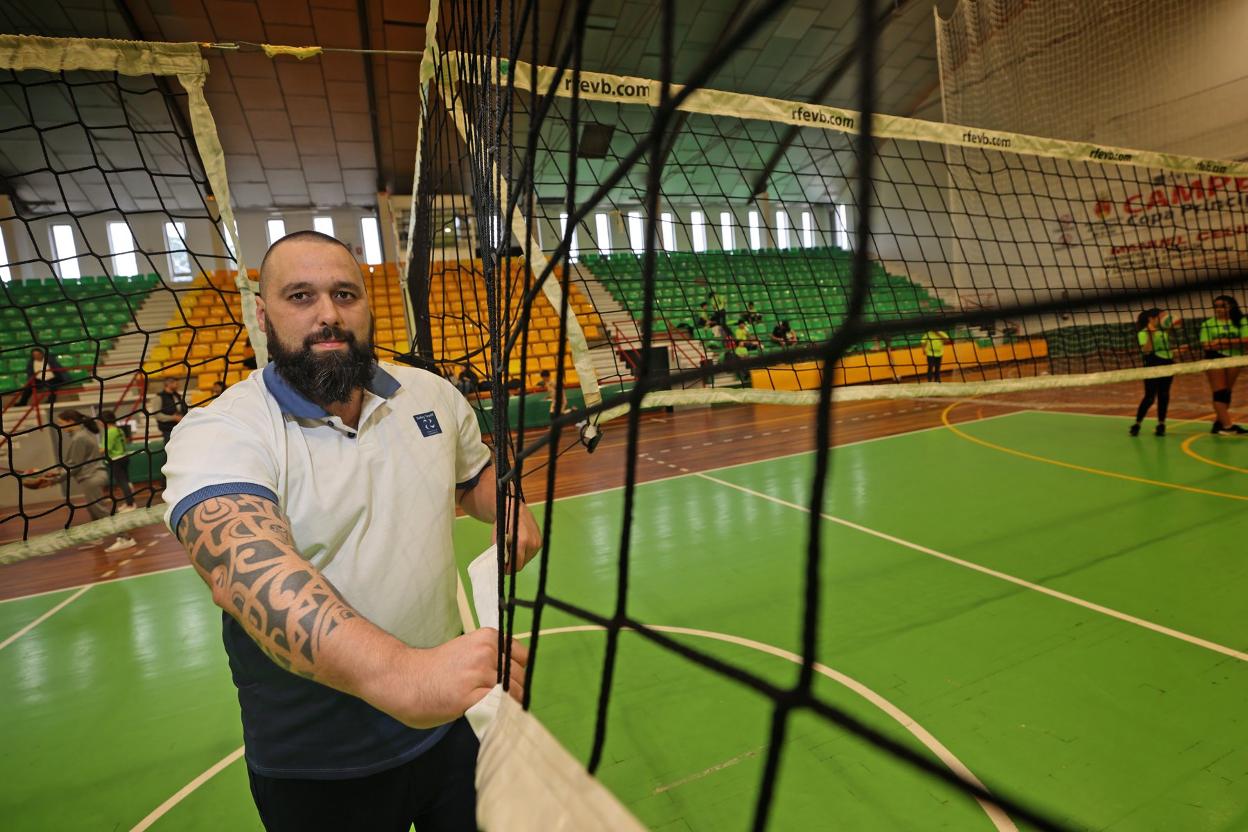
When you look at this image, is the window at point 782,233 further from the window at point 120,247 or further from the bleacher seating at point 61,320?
the window at point 120,247

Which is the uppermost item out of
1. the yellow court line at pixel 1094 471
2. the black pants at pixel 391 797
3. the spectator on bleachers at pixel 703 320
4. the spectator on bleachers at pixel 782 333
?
the spectator on bleachers at pixel 703 320

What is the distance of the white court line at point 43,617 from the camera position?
330cm

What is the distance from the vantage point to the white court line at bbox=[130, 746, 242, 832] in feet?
6.34

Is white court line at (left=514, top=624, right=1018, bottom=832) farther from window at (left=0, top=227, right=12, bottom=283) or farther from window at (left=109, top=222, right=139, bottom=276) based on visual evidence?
window at (left=109, top=222, right=139, bottom=276)

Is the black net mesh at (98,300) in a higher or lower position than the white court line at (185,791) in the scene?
higher

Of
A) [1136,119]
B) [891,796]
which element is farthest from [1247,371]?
[891,796]

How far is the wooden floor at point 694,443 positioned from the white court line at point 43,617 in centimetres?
26

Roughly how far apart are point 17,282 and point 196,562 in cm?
1615

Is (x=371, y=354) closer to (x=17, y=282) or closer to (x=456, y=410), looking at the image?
(x=456, y=410)

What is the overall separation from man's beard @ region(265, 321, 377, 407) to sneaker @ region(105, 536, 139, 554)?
4890mm

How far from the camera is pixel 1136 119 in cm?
809

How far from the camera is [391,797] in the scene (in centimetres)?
122

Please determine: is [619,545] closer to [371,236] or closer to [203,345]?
[203,345]

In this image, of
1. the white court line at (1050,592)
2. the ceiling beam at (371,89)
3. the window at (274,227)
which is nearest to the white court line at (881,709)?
the white court line at (1050,592)
